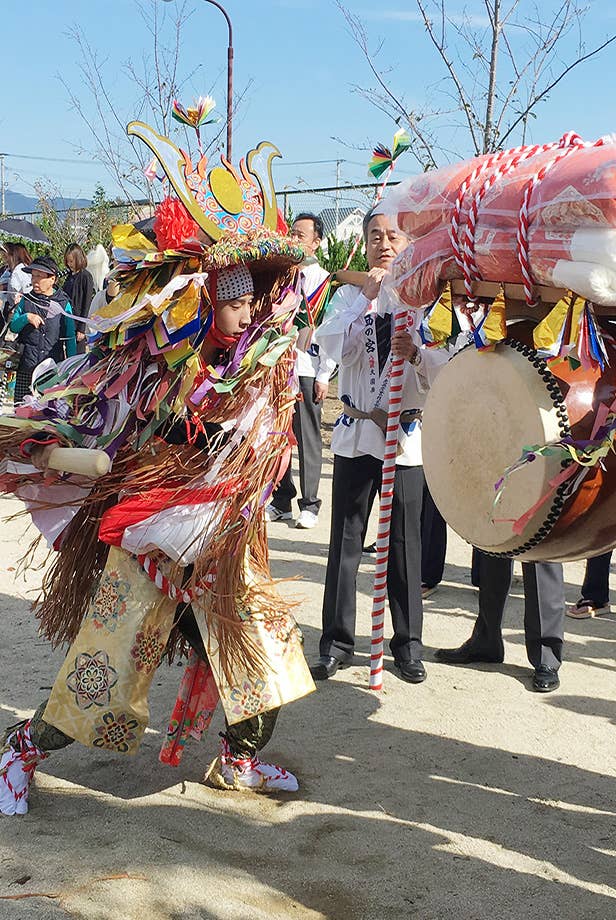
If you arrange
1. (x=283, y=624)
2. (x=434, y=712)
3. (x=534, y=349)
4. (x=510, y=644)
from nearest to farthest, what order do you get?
(x=534, y=349)
(x=283, y=624)
(x=434, y=712)
(x=510, y=644)

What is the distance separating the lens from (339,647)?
Answer: 4242 mm

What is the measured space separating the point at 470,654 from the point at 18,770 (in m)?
2.12

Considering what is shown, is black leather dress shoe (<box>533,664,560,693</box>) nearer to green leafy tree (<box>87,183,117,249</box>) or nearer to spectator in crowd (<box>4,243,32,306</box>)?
spectator in crowd (<box>4,243,32,306</box>)

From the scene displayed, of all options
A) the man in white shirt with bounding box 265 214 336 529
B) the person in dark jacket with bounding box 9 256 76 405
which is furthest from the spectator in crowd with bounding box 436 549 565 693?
the person in dark jacket with bounding box 9 256 76 405

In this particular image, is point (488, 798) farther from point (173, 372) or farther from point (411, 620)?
point (173, 372)

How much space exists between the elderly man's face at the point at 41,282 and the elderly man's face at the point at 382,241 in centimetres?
551

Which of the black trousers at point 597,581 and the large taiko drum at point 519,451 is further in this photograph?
the black trousers at point 597,581

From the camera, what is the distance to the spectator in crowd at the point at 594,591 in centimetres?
A: 504

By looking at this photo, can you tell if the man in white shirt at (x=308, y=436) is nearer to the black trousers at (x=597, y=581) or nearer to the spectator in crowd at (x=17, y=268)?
the black trousers at (x=597, y=581)

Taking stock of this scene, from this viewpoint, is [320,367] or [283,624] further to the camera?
[320,367]

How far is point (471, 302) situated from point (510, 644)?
2.50 meters

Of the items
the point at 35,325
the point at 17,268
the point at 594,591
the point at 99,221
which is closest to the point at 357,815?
the point at 594,591

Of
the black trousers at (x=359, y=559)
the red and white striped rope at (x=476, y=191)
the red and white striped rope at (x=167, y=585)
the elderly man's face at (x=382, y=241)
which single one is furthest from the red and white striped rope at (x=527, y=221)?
the black trousers at (x=359, y=559)

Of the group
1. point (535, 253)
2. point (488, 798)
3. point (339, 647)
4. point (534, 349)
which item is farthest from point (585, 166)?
point (339, 647)
